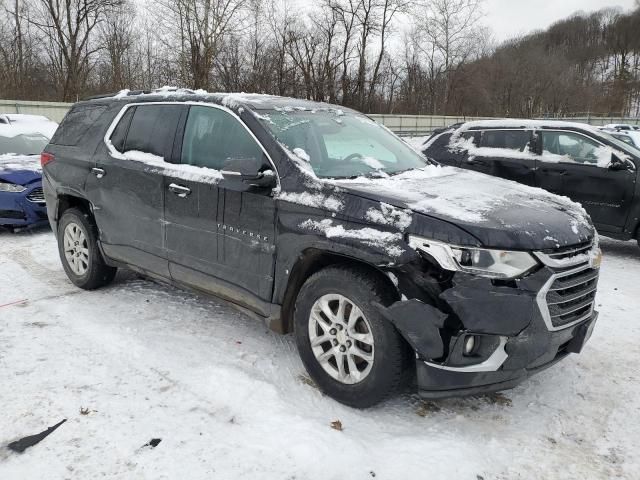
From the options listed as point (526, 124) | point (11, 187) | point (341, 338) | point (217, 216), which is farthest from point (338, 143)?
point (11, 187)

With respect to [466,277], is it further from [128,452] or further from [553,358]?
[128,452]

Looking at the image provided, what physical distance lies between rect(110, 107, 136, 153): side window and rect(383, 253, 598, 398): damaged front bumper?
2978 mm

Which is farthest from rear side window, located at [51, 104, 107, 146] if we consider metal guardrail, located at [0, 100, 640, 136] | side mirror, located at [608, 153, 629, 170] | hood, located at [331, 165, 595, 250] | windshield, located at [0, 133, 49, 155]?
metal guardrail, located at [0, 100, 640, 136]

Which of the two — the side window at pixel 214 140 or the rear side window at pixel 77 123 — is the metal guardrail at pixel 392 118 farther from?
the side window at pixel 214 140

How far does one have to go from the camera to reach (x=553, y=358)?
2.84m

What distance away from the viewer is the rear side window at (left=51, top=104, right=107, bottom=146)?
489 cm

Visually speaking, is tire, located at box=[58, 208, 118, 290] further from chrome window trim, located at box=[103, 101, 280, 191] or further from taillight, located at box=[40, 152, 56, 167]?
chrome window trim, located at box=[103, 101, 280, 191]

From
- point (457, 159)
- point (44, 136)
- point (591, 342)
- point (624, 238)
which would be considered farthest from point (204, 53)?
point (591, 342)

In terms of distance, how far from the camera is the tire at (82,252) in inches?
190

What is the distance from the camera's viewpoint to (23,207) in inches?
283

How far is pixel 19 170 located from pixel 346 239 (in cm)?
635

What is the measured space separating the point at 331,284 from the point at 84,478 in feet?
5.07

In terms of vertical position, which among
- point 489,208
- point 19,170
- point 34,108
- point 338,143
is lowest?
point 19,170

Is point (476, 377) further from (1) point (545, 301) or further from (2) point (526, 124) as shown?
(2) point (526, 124)
